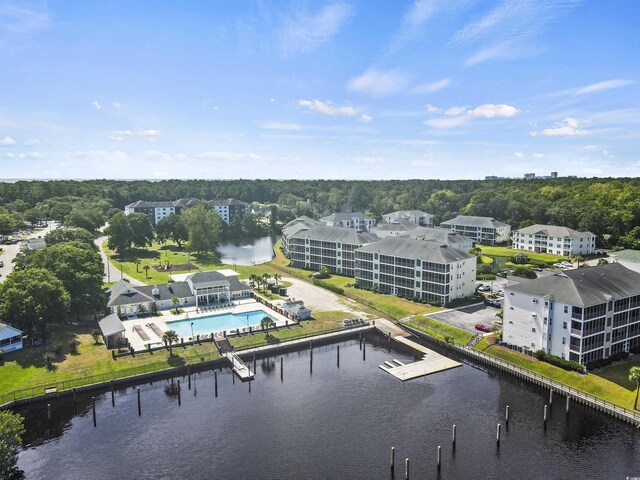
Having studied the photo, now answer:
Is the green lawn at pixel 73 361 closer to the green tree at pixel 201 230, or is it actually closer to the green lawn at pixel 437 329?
the green lawn at pixel 437 329

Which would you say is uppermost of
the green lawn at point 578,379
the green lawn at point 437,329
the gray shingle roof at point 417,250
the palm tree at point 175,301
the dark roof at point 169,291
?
the gray shingle roof at point 417,250

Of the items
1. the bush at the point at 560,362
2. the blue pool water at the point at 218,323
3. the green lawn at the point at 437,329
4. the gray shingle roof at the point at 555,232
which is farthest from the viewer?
the gray shingle roof at the point at 555,232

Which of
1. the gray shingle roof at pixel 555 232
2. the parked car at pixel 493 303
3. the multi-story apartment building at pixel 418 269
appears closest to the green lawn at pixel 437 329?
the multi-story apartment building at pixel 418 269

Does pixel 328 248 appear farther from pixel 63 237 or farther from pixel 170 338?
pixel 63 237

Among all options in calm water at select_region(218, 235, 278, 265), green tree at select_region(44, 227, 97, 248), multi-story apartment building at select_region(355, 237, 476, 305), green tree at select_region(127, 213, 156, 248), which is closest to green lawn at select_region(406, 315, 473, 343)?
multi-story apartment building at select_region(355, 237, 476, 305)

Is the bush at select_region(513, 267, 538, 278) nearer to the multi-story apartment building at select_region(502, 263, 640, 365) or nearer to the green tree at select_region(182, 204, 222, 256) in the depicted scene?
the multi-story apartment building at select_region(502, 263, 640, 365)

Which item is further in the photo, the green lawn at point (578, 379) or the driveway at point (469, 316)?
the driveway at point (469, 316)

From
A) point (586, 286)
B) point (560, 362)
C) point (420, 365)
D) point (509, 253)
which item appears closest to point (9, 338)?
point (420, 365)
